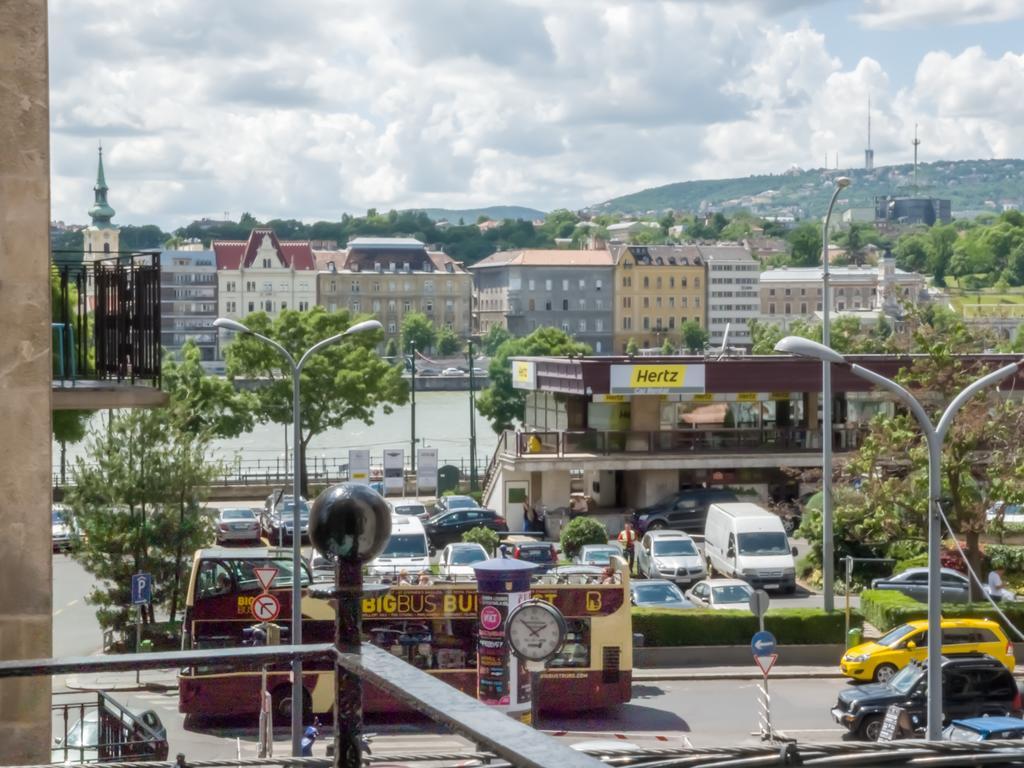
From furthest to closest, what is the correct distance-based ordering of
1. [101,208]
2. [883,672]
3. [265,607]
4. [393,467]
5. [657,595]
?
[101,208] → [393,467] → [657,595] → [883,672] → [265,607]

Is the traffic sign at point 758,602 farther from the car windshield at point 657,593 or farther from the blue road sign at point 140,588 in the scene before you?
the blue road sign at point 140,588

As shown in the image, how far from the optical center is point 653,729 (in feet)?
82.3

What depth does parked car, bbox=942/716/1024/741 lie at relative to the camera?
19859mm

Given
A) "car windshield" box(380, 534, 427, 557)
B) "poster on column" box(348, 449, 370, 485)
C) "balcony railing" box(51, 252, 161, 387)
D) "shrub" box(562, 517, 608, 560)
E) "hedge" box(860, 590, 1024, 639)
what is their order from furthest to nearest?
"poster on column" box(348, 449, 370, 485) → "shrub" box(562, 517, 608, 560) → "car windshield" box(380, 534, 427, 557) → "hedge" box(860, 590, 1024, 639) → "balcony railing" box(51, 252, 161, 387)

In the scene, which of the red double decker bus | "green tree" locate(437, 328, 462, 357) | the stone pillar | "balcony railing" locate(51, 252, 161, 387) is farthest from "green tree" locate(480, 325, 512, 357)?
the stone pillar

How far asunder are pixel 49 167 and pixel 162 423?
1080 inches

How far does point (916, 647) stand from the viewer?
92.2 feet

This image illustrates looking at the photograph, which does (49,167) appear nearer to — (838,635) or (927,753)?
(927,753)

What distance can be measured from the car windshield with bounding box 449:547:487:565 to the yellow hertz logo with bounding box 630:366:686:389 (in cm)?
1451

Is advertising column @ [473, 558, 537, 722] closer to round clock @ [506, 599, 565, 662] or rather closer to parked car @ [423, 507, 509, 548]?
round clock @ [506, 599, 565, 662]

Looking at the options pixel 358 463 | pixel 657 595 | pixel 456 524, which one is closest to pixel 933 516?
pixel 657 595

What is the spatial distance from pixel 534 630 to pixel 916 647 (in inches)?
355

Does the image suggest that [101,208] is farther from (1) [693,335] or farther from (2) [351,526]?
(2) [351,526]

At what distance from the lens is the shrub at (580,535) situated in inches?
1682
